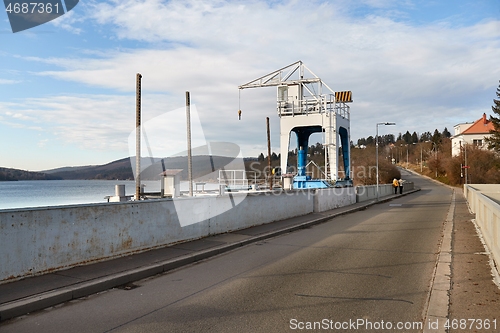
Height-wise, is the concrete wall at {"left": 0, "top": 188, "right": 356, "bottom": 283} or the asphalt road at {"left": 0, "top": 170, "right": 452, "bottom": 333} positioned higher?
the concrete wall at {"left": 0, "top": 188, "right": 356, "bottom": 283}

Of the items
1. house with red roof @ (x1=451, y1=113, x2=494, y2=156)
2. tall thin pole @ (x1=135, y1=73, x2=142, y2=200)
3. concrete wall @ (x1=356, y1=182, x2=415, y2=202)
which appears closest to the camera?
tall thin pole @ (x1=135, y1=73, x2=142, y2=200)

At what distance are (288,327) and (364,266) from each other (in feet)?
13.5

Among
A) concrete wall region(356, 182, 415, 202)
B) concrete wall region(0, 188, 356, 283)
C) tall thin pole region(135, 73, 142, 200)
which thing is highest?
tall thin pole region(135, 73, 142, 200)

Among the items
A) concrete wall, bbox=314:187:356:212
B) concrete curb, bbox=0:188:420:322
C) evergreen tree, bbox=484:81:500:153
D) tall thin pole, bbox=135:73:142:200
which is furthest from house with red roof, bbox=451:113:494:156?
concrete curb, bbox=0:188:420:322

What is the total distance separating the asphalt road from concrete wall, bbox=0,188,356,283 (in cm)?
152

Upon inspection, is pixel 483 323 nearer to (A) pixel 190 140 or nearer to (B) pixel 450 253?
(B) pixel 450 253

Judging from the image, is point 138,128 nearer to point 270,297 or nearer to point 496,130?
point 270,297

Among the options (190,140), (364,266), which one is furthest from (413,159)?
(364,266)

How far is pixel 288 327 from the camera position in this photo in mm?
5324

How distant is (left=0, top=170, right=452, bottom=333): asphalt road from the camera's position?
5477mm

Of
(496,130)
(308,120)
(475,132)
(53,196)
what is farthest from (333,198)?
(475,132)

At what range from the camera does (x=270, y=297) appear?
21.9ft

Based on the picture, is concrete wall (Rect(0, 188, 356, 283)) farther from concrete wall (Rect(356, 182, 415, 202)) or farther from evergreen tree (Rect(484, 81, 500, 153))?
evergreen tree (Rect(484, 81, 500, 153))

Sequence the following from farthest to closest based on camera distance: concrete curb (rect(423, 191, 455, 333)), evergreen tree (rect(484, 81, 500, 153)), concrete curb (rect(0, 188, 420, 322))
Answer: evergreen tree (rect(484, 81, 500, 153)), concrete curb (rect(0, 188, 420, 322)), concrete curb (rect(423, 191, 455, 333))
